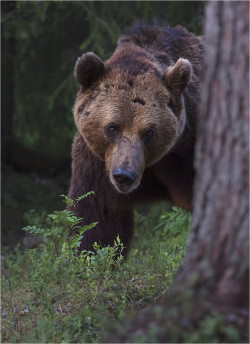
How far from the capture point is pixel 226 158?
3467 millimetres

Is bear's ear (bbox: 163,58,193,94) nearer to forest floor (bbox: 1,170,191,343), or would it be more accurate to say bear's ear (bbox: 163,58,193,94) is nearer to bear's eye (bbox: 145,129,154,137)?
bear's eye (bbox: 145,129,154,137)

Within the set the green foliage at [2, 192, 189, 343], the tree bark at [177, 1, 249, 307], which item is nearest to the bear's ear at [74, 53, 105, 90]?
the green foliage at [2, 192, 189, 343]

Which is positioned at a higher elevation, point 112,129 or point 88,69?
point 88,69

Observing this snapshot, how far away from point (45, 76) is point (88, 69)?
5916mm

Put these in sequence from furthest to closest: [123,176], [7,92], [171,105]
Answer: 1. [7,92]
2. [171,105]
3. [123,176]

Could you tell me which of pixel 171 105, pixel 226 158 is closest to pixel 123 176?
pixel 171 105

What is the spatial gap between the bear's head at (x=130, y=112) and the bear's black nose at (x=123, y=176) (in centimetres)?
5

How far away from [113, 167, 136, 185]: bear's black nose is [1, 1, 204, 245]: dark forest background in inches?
155

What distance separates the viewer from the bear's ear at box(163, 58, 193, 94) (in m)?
5.76

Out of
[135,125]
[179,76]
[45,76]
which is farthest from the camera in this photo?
[45,76]

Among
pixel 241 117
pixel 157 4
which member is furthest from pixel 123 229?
pixel 157 4

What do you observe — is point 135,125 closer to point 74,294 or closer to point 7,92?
point 74,294

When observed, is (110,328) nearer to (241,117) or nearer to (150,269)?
(241,117)

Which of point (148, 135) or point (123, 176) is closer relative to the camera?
point (123, 176)
